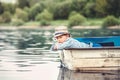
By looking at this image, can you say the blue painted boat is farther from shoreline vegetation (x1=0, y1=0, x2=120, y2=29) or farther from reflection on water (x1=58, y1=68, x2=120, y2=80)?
shoreline vegetation (x1=0, y1=0, x2=120, y2=29)

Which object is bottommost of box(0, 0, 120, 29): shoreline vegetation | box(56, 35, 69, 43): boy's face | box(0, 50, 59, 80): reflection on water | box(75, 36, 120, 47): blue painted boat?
box(0, 50, 59, 80): reflection on water

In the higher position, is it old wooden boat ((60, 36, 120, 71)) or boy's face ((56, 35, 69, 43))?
boy's face ((56, 35, 69, 43))

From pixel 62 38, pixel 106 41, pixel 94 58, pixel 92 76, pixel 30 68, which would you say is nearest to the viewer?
pixel 92 76

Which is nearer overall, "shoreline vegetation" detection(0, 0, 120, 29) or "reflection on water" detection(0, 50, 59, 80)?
"reflection on water" detection(0, 50, 59, 80)

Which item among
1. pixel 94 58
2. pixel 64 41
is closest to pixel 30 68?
pixel 64 41

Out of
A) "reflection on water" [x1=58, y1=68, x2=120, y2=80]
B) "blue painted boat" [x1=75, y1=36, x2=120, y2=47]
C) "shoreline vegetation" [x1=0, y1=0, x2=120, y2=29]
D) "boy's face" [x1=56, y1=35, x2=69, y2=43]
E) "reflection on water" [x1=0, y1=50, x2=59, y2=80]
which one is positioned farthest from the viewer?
"shoreline vegetation" [x1=0, y1=0, x2=120, y2=29]

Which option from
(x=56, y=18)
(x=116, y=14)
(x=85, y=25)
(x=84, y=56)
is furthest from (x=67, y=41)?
(x=56, y=18)

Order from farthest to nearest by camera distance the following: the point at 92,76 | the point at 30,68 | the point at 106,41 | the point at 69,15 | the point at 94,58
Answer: the point at 69,15 → the point at 30,68 → the point at 106,41 → the point at 94,58 → the point at 92,76

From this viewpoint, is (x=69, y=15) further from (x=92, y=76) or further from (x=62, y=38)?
(x=92, y=76)

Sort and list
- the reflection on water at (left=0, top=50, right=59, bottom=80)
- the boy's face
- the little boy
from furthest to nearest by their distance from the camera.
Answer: the reflection on water at (left=0, top=50, right=59, bottom=80) → the boy's face → the little boy

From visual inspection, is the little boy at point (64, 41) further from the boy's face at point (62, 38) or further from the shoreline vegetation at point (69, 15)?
the shoreline vegetation at point (69, 15)

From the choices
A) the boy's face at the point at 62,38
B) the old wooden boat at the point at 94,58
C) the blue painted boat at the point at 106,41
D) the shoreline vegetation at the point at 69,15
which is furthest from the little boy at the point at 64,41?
the shoreline vegetation at the point at 69,15

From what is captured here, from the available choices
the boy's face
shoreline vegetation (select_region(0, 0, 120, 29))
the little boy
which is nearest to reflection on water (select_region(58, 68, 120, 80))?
the little boy

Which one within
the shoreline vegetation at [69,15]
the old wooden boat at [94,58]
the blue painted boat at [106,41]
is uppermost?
the shoreline vegetation at [69,15]
